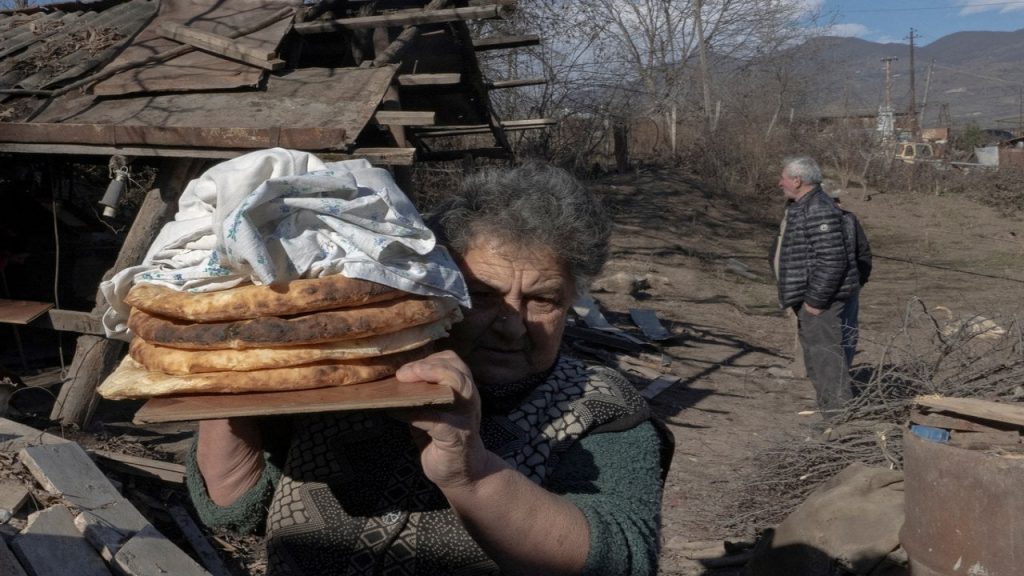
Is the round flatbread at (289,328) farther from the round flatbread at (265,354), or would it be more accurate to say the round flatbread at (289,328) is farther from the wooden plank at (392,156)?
the wooden plank at (392,156)

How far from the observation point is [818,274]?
23.7ft

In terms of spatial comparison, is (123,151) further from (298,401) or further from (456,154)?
(298,401)

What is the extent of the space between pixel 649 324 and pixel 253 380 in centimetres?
1059

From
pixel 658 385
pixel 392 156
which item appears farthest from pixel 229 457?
pixel 658 385

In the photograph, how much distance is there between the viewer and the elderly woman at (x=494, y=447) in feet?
6.00

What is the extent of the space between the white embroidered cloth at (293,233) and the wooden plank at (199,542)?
3.57 m

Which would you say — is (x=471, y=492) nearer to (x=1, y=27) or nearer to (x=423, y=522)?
(x=423, y=522)

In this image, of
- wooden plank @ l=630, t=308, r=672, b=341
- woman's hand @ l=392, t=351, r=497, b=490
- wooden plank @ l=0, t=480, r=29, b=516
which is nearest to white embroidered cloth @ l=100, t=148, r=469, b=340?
woman's hand @ l=392, t=351, r=497, b=490

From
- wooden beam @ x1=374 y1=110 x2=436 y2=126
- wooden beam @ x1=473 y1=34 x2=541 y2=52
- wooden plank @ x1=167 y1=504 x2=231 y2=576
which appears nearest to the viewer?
wooden plank @ x1=167 y1=504 x2=231 y2=576

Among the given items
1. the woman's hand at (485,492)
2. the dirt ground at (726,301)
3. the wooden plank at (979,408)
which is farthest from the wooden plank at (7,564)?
the wooden plank at (979,408)

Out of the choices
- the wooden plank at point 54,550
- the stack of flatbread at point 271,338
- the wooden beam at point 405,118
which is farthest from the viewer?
the wooden beam at point 405,118

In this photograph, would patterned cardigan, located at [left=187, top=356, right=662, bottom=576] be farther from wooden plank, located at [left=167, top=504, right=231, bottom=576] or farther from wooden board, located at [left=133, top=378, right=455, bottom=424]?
wooden plank, located at [left=167, top=504, right=231, bottom=576]

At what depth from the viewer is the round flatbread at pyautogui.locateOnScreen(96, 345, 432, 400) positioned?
1454 mm

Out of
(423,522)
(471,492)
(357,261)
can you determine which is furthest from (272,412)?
(423,522)
